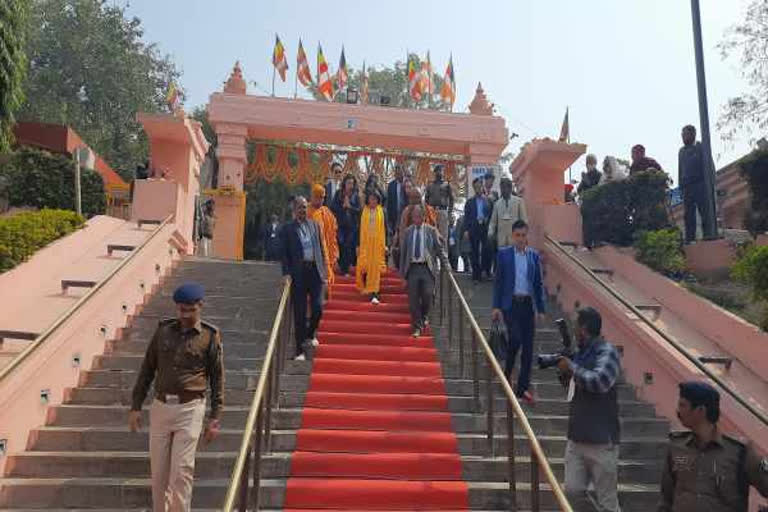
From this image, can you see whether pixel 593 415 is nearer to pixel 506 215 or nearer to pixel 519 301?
pixel 519 301

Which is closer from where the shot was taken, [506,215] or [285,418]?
[285,418]

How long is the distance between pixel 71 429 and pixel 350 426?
91.7 inches

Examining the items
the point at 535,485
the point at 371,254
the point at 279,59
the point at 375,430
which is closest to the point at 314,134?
the point at 279,59

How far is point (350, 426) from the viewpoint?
6484 millimetres

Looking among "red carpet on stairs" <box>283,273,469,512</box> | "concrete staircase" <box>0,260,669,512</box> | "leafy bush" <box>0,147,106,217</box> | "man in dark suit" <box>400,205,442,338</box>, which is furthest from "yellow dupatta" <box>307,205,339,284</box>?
"leafy bush" <box>0,147,106,217</box>

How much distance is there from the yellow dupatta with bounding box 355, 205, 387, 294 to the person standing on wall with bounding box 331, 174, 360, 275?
4.25 feet

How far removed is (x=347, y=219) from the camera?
1091 cm

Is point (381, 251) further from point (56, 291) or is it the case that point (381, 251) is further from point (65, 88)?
point (65, 88)

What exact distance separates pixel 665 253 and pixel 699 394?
6015 millimetres

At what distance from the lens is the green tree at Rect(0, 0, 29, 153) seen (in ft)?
32.8

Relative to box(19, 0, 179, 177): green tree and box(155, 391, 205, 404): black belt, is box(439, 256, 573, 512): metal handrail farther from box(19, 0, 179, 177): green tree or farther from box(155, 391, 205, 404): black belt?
box(19, 0, 179, 177): green tree

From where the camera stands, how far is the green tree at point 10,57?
10.0 metres

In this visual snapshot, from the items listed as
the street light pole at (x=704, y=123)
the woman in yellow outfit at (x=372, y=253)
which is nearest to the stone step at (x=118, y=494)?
the woman in yellow outfit at (x=372, y=253)

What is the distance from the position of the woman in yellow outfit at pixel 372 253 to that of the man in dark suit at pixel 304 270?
4.77 ft
